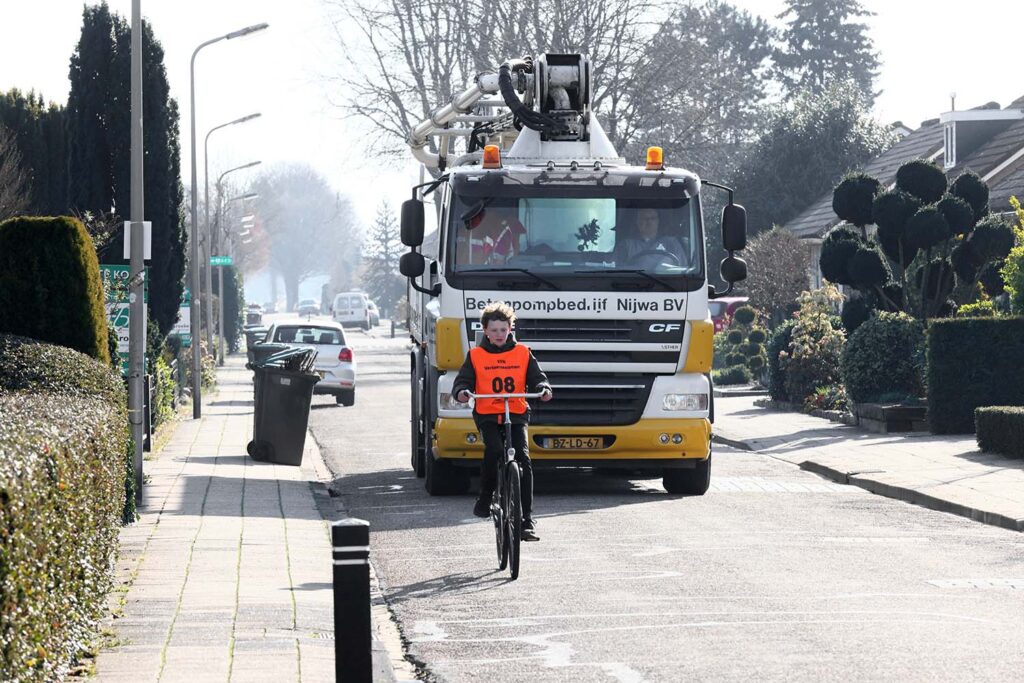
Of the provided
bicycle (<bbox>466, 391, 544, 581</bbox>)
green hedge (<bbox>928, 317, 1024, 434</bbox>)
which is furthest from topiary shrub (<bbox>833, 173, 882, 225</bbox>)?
bicycle (<bbox>466, 391, 544, 581</bbox>)

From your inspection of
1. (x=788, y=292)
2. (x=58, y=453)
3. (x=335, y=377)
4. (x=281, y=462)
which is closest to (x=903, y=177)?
(x=281, y=462)

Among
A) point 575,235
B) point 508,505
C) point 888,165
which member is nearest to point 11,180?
point 575,235

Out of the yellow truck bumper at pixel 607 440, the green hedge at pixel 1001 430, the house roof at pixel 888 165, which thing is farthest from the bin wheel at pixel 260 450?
the house roof at pixel 888 165

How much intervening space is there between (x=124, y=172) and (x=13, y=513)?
21199mm

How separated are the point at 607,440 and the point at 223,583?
599 centimetres

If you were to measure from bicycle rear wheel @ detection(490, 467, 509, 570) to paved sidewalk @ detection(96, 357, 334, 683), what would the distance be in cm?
117

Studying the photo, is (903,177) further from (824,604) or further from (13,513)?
(13,513)

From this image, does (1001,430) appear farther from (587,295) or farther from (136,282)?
A: (136,282)

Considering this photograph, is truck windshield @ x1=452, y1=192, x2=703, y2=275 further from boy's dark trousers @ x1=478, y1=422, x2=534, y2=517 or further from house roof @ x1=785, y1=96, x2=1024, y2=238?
house roof @ x1=785, y1=96, x2=1024, y2=238

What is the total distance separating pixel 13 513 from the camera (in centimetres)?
589

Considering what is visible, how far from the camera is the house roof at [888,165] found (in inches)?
1791

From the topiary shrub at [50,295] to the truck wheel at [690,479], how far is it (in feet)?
18.8

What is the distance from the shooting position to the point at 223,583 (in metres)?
10.3

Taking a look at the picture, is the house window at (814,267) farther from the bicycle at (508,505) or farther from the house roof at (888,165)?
the bicycle at (508,505)
